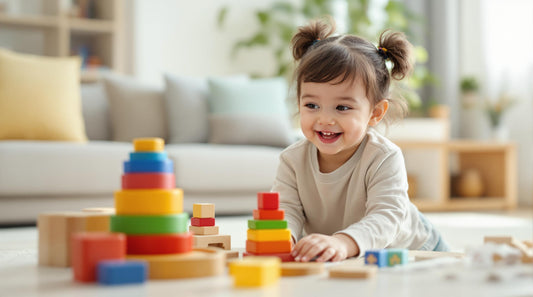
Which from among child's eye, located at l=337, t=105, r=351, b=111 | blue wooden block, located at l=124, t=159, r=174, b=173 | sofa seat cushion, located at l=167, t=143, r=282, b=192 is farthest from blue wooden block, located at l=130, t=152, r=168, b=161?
sofa seat cushion, located at l=167, t=143, r=282, b=192

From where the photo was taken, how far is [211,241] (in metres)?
1.24

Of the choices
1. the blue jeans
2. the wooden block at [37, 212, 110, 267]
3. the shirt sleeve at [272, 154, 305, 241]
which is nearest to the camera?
the wooden block at [37, 212, 110, 267]

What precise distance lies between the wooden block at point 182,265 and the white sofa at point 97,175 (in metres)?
1.96

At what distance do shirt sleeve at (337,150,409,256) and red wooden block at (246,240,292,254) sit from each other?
0.47 ft

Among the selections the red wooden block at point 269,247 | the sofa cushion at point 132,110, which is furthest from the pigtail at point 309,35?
the sofa cushion at point 132,110

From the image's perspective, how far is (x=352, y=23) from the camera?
14.4ft

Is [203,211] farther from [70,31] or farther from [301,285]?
[70,31]

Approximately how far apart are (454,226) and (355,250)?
182cm

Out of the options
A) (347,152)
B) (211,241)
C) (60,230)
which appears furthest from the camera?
(347,152)

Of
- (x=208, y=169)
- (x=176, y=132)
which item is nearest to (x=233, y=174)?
(x=208, y=169)

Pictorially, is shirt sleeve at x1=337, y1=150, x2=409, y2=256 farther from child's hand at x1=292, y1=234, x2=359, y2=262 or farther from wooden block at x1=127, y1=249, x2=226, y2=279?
wooden block at x1=127, y1=249, x2=226, y2=279

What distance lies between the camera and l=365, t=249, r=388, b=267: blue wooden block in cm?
102

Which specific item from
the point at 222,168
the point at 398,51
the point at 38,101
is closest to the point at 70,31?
the point at 38,101

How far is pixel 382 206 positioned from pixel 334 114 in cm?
22
